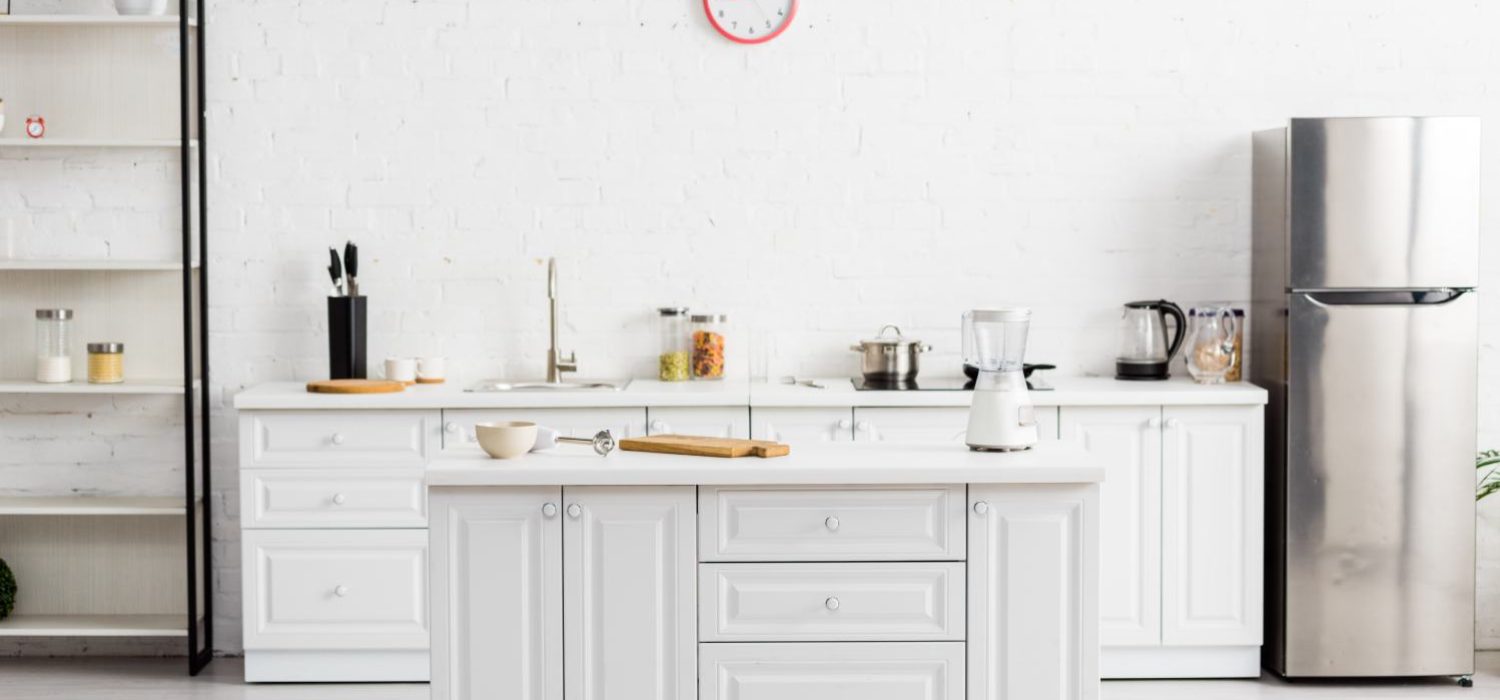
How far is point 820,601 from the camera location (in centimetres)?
295

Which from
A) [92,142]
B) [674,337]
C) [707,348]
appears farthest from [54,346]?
[707,348]

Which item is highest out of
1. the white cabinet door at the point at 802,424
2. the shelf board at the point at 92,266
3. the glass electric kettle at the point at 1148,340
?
the shelf board at the point at 92,266

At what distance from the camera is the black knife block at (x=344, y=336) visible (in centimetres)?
453

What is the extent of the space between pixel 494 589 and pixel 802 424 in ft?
5.18

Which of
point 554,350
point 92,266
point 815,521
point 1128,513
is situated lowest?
point 1128,513

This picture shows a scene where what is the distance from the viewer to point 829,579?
116 inches

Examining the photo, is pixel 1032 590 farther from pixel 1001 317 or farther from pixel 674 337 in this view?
pixel 674 337

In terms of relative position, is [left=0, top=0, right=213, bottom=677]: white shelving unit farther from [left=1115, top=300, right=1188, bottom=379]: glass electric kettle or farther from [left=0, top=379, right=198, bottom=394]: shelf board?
[left=1115, top=300, right=1188, bottom=379]: glass electric kettle

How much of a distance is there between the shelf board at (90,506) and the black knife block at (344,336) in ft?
2.06

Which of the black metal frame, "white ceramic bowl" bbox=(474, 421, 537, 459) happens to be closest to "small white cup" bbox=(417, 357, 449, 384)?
the black metal frame

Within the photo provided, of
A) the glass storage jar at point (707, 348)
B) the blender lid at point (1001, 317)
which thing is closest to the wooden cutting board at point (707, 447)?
the blender lid at point (1001, 317)

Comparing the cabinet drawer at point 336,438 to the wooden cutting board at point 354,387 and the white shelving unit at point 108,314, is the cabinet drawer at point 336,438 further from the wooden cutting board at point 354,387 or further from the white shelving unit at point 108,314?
the white shelving unit at point 108,314

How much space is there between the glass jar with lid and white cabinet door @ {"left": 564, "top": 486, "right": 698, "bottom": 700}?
1734 mm

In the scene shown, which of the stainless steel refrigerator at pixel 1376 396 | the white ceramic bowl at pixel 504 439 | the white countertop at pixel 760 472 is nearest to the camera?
the white countertop at pixel 760 472
